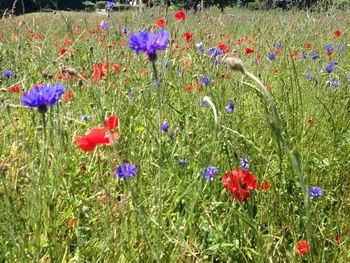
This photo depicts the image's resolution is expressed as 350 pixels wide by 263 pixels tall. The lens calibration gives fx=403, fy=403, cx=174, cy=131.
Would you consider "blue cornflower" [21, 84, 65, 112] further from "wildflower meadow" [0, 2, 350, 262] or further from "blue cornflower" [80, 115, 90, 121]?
"blue cornflower" [80, 115, 90, 121]

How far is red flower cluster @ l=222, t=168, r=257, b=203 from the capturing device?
3.32ft

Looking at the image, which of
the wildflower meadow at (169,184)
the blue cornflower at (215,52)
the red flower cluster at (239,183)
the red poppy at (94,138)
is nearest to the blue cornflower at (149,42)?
the wildflower meadow at (169,184)

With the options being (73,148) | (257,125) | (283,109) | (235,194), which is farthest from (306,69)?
(235,194)

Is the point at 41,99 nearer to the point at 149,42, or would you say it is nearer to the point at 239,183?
the point at 149,42

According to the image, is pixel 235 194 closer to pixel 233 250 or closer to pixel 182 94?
pixel 233 250

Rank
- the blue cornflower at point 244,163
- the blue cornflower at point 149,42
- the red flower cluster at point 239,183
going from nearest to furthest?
the blue cornflower at point 149,42 < the red flower cluster at point 239,183 < the blue cornflower at point 244,163

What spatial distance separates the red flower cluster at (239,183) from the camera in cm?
101

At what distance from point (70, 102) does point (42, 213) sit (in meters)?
0.99

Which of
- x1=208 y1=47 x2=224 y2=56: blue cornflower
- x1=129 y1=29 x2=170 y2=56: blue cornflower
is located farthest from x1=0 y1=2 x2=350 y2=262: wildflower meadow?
x1=208 y1=47 x2=224 y2=56: blue cornflower

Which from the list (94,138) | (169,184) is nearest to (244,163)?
(169,184)

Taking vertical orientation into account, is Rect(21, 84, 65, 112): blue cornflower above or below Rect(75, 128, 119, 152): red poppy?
above

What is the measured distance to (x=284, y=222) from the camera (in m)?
1.29

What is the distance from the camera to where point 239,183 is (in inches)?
39.2

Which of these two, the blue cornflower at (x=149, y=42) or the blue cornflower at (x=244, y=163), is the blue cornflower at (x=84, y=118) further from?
the blue cornflower at (x=149, y=42)
